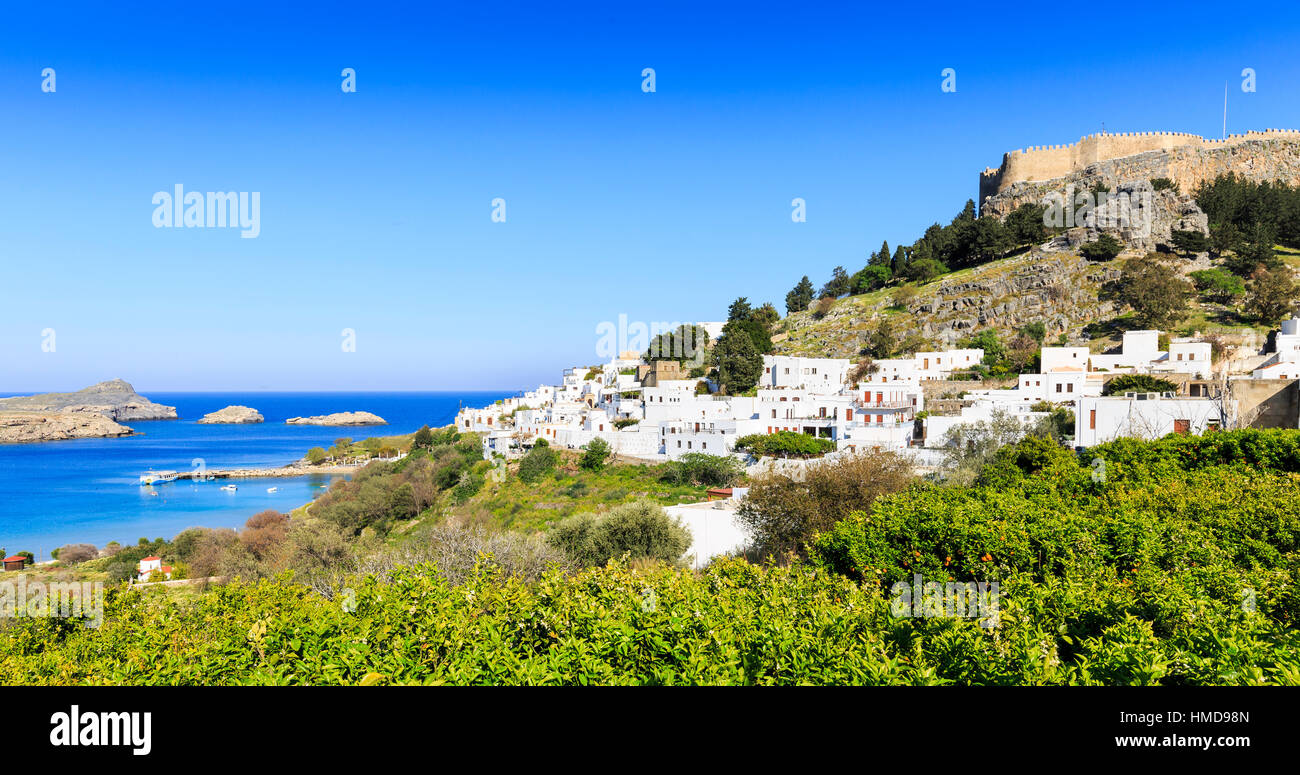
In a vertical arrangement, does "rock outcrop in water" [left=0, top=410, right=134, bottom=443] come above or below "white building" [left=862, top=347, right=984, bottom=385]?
below

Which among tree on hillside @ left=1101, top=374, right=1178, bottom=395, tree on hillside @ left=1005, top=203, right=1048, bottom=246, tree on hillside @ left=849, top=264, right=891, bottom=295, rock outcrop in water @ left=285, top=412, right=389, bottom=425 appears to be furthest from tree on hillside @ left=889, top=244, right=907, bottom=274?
rock outcrop in water @ left=285, top=412, right=389, bottom=425

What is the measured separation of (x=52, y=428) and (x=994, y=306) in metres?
146

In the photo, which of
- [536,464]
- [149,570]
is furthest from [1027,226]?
[149,570]

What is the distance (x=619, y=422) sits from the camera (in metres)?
45.6

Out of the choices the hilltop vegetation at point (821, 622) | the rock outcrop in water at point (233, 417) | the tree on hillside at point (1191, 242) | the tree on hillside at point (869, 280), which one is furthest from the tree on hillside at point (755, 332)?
the rock outcrop in water at point (233, 417)

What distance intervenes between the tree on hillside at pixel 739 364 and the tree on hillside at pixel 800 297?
80.5 feet

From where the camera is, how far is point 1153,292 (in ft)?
155

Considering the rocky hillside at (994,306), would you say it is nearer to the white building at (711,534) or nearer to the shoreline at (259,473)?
the white building at (711,534)

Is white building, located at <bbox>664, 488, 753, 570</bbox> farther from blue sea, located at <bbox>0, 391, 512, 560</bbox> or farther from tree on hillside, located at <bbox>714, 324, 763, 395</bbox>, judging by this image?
blue sea, located at <bbox>0, 391, 512, 560</bbox>

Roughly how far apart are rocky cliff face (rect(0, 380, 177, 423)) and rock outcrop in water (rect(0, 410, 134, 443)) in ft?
84.6

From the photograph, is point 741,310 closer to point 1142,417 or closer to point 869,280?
point 869,280

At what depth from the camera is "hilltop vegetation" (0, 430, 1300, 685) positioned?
5.01 metres
